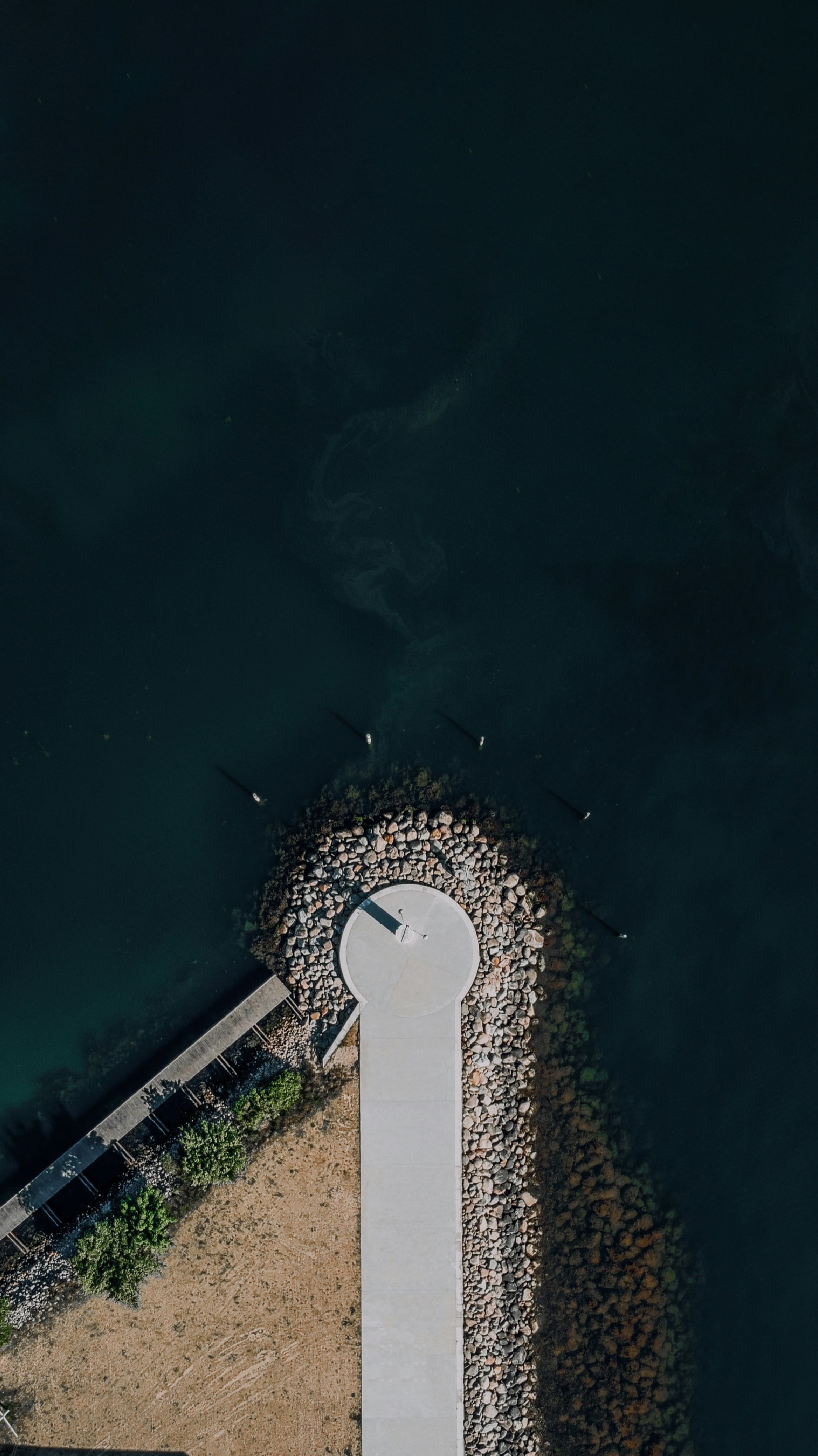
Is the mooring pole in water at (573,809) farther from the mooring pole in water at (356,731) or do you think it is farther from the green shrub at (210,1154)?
the green shrub at (210,1154)

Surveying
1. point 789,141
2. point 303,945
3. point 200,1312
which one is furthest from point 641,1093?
→ point 789,141

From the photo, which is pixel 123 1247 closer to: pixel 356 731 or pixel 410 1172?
pixel 410 1172

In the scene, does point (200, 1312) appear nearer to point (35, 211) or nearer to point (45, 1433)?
point (45, 1433)

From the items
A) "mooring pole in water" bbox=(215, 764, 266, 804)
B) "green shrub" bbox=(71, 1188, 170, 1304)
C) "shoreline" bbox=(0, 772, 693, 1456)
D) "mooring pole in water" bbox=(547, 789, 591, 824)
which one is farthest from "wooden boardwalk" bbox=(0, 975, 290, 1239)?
"mooring pole in water" bbox=(547, 789, 591, 824)

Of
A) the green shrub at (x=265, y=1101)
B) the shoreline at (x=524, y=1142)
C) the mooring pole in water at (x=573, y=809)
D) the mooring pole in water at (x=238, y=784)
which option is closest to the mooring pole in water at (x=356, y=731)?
the shoreline at (x=524, y=1142)

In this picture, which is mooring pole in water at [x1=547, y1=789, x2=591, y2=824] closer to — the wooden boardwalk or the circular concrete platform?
the circular concrete platform
